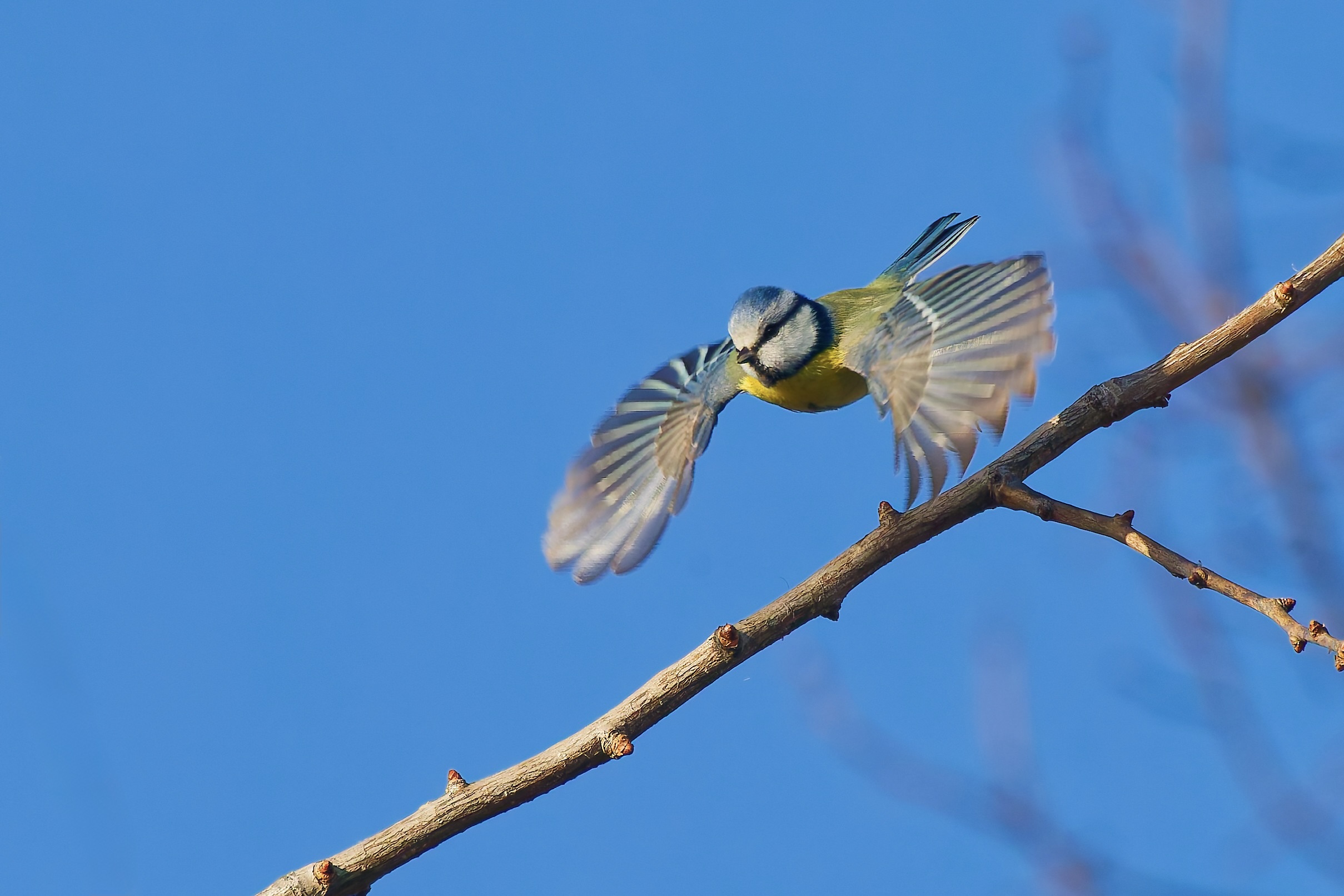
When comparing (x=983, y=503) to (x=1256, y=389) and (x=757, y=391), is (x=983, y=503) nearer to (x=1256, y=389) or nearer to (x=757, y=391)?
(x=1256, y=389)

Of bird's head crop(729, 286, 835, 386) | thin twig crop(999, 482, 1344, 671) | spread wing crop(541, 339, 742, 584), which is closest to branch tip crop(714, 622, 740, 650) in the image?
thin twig crop(999, 482, 1344, 671)

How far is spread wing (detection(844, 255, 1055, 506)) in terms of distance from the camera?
2406 millimetres

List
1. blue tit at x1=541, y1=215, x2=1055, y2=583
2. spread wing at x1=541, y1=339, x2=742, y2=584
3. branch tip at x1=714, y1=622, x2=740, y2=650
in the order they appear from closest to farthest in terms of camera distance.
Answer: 1. branch tip at x1=714, y1=622, x2=740, y2=650
2. blue tit at x1=541, y1=215, x2=1055, y2=583
3. spread wing at x1=541, y1=339, x2=742, y2=584

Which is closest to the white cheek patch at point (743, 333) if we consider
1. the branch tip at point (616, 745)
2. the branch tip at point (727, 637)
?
the branch tip at point (727, 637)

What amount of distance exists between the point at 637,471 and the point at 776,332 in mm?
614

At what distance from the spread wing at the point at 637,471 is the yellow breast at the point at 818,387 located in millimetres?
100

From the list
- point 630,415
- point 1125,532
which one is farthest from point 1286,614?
point 630,415

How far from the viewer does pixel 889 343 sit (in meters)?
3.14

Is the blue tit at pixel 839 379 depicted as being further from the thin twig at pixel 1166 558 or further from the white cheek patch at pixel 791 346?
the thin twig at pixel 1166 558

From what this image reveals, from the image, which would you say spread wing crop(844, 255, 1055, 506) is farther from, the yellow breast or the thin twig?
the yellow breast

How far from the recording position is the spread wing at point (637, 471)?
3256 millimetres

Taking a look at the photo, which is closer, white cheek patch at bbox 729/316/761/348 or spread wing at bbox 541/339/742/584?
spread wing at bbox 541/339/742/584

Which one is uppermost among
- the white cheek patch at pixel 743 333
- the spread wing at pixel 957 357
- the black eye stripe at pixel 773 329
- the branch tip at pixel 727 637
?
the white cheek patch at pixel 743 333

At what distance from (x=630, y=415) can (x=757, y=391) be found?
0.44 m
